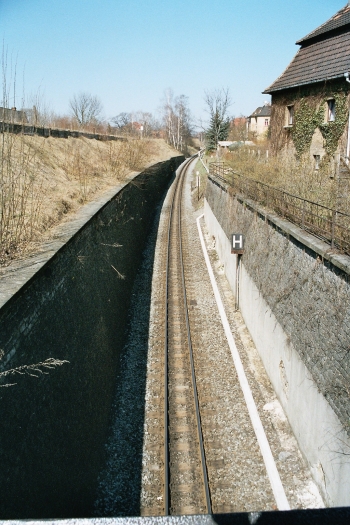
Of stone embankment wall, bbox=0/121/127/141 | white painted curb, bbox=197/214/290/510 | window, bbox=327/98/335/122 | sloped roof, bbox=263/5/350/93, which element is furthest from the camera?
window, bbox=327/98/335/122

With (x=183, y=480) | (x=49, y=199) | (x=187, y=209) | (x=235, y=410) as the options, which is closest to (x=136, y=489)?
(x=183, y=480)

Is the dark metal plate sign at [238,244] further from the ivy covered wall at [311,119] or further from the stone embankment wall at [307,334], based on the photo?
the ivy covered wall at [311,119]

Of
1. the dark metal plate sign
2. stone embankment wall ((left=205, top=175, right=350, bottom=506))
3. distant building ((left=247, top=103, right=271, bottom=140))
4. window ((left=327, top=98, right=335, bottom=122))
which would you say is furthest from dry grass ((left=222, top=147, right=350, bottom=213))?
distant building ((left=247, top=103, right=271, bottom=140))

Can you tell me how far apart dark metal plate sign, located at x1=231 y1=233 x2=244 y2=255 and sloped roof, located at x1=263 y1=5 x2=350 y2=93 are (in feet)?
25.0

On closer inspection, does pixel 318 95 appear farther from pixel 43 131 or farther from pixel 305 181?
pixel 43 131

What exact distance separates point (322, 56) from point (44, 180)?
41.7 ft

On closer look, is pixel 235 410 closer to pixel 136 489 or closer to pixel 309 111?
pixel 136 489

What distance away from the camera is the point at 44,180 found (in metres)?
14.0

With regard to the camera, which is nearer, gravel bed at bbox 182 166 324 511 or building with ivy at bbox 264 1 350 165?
gravel bed at bbox 182 166 324 511

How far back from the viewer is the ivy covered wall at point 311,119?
16.2 metres

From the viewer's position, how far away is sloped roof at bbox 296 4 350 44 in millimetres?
16827

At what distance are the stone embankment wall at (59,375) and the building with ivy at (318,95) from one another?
10871mm

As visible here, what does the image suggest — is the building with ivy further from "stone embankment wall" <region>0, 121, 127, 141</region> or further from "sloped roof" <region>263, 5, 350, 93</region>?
"stone embankment wall" <region>0, 121, 127, 141</region>

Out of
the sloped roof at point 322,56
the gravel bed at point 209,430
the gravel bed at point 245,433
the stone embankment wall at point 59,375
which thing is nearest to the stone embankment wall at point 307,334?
the gravel bed at point 245,433
